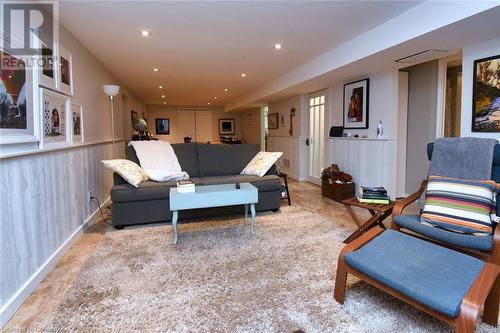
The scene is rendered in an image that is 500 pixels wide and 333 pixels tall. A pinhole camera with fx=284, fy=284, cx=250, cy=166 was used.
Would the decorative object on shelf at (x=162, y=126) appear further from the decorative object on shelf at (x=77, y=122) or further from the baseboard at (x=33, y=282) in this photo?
the baseboard at (x=33, y=282)

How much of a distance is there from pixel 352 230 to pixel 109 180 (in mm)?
3676

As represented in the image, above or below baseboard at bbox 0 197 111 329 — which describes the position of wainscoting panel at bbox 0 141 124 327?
above

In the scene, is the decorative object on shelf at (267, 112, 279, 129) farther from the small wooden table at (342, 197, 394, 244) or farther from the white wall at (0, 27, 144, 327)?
the small wooden table at (342, 197, 394, 244)

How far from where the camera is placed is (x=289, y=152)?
677cm

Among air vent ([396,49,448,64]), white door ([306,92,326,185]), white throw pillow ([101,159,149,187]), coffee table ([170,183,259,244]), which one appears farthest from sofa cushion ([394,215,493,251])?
white door ([306,92,326,185])

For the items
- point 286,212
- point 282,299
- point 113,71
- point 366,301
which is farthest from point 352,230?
point 113,71

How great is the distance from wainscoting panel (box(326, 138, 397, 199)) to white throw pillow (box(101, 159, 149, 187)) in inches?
126

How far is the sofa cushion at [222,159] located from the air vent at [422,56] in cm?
231

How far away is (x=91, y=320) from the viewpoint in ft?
5.40

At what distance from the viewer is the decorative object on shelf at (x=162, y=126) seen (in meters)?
10.8

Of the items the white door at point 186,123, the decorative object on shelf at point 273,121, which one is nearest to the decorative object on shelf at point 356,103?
the decorative object on shelf at point 273,121

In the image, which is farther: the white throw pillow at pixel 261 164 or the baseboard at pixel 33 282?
the white throw pillow at pixel 261 164

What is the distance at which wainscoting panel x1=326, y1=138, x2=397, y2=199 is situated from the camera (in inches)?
161

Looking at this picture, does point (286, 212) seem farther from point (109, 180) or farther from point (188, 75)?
point (188, 75)
